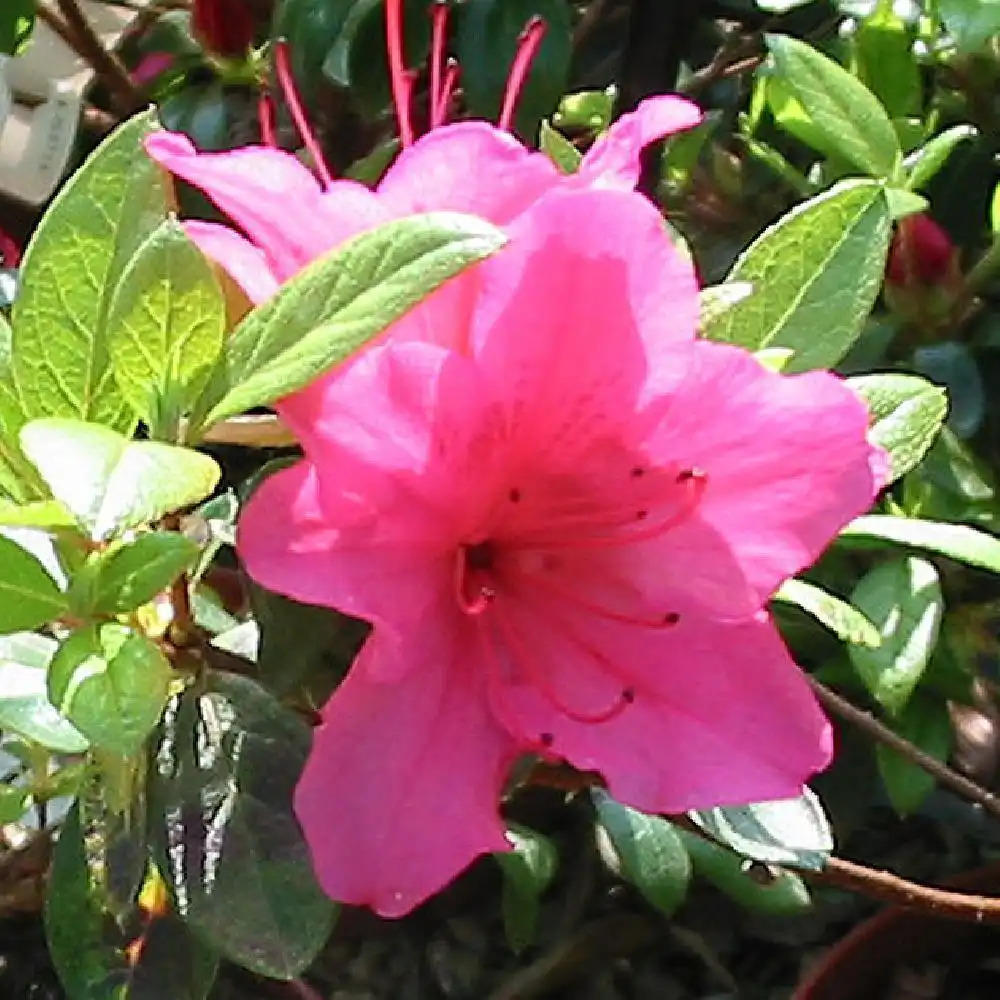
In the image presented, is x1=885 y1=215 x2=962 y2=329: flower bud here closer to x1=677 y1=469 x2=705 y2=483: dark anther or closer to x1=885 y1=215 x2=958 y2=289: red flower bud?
x1=885 y1=215 x2=958 y2=289: red flower bud

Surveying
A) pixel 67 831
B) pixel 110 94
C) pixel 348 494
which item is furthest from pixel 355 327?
pixel 110 94

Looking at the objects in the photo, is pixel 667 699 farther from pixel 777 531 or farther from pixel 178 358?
pixel 178 358

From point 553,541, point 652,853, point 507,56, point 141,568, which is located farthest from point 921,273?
point 141,568

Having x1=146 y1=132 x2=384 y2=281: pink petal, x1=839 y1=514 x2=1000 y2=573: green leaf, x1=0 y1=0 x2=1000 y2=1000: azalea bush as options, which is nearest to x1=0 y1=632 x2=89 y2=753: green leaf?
x1=0 y1=0 x2=1000 y2=1000: azalea bush

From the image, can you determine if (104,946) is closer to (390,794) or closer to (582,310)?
(390,794)

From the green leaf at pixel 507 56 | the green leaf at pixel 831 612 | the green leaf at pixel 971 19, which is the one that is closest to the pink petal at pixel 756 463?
the green leaf at pixel 831 612

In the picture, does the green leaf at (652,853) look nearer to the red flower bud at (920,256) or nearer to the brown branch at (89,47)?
the red flower bud at (920,256)

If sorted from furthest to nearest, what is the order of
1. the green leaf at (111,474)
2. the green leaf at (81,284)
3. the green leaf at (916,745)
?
1. the green leaf at (916,745)
2. the green leaf at (81,284)
3. the green leaf at (111,474)
